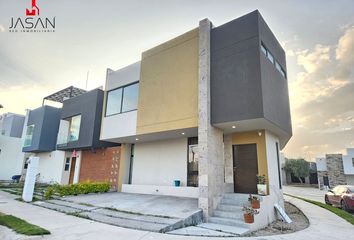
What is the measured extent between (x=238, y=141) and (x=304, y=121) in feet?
22.9

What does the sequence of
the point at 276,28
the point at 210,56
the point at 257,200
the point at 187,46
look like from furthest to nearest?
the point at 276,28 → the point at 187,46 → the point at 210,56 → the point at 257,200

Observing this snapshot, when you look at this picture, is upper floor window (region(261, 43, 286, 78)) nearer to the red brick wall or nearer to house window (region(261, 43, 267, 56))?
house window (region(261, 43, 267, 56))

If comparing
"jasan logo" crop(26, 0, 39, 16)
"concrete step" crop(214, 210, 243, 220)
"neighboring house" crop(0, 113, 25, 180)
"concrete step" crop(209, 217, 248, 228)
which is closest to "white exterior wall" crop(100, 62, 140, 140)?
"jasan logo" crop(26, 0, 39, 16)

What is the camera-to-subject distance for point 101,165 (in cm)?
1443

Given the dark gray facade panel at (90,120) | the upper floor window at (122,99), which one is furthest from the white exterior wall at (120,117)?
the dark gray facade panel at (90,120)

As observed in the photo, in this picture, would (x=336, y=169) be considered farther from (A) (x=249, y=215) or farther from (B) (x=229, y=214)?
(A) (x=249, y=215)

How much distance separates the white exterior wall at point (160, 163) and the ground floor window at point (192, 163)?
25 cm

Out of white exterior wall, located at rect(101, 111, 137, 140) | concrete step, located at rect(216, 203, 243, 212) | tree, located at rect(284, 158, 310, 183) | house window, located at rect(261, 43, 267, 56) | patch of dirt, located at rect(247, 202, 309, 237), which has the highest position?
house window, located at rect(261, 43, 267, 56)

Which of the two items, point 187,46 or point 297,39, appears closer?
point 187,46

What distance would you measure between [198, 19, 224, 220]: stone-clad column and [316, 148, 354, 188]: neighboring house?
86.0 feet

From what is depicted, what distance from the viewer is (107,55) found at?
40.4 ft

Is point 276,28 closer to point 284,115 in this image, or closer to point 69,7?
point 284,115

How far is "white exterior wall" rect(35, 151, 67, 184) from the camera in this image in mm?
17531

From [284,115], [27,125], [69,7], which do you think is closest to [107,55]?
[69,7]
